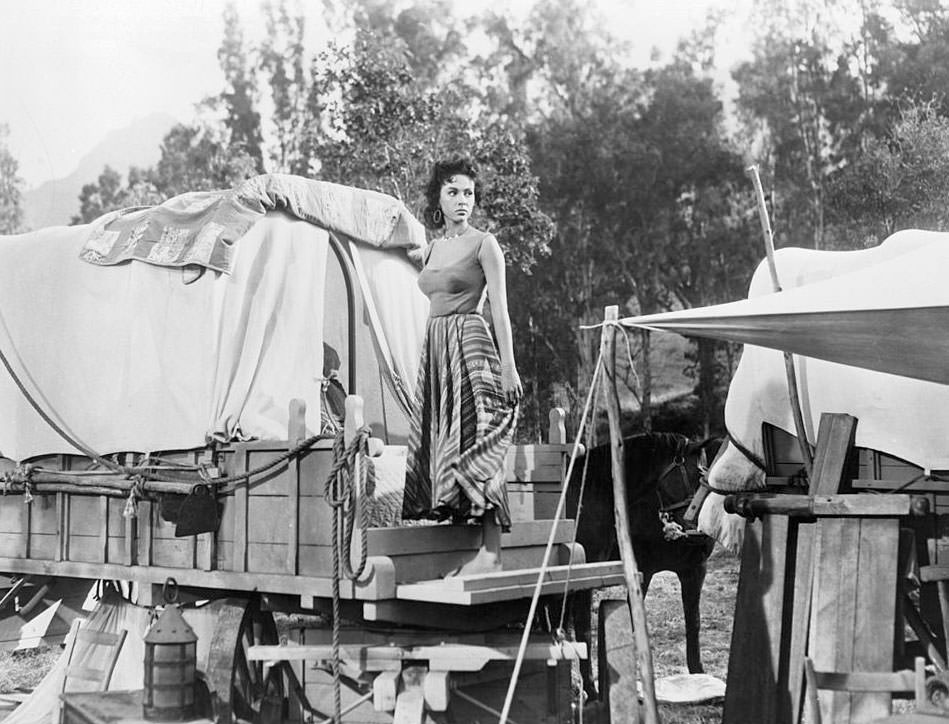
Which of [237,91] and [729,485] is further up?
[237,91]

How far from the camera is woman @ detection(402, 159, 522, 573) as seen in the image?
4941mm

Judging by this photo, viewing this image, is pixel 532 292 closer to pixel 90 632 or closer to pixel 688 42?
pixel 688 42

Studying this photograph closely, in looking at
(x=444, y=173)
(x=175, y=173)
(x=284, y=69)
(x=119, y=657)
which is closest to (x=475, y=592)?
(x=444, y=173)

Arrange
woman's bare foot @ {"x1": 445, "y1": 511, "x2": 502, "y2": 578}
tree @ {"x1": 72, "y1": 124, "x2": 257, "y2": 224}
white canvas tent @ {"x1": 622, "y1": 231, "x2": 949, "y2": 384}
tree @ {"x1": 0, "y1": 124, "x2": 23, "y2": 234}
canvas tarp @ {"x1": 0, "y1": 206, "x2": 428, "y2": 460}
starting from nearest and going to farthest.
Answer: white canvas tent @ {"x1": 622, "y1": 231, "x2": 949, "y2": 384} < woman's bare foot @ {"x1": 445, "y1": 511, "x2": 502, "y2": 578} < canvas tarp @ {"x1": 0, "y1": 206, "x2": 428, "y2": 460} < tree @ {"x1": 72, "y1": 124, "x2": 257, "y2": 224} < tree @ {"x1": 0, "y1": 124, "x2": 23, "y2": 234}

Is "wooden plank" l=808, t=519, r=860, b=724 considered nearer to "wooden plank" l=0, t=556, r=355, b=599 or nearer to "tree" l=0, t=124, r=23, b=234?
"wooden plank" l=0, t=556, r=355, b=599

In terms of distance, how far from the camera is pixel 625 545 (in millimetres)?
4910

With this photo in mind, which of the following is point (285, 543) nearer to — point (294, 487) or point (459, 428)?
point (294, 487)

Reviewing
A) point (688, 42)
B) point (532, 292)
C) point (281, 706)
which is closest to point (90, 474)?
point (281, 706)

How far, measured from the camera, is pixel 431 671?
4668mm

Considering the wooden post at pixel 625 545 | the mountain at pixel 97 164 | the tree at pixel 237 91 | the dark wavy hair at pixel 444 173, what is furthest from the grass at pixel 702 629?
the mountain at pixel 97 164

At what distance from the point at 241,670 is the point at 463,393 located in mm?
1872

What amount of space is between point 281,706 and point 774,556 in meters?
2.88

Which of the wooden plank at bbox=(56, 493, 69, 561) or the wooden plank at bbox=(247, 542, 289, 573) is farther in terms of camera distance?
the wooden plank at bbox=(56, 493, 69, 561)

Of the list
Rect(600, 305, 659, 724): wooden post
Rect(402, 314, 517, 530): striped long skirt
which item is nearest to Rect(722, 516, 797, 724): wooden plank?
Rect(600, 305, 659, 724): wooden post
